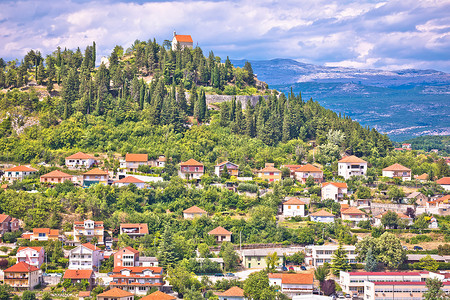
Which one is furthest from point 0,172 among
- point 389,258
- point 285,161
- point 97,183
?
point 389,258

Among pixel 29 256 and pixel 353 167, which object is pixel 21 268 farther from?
pixel 353 167

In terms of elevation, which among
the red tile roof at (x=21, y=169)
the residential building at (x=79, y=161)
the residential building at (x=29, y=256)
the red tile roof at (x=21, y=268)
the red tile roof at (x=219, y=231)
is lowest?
the red tile roof at (x=21, y=268)

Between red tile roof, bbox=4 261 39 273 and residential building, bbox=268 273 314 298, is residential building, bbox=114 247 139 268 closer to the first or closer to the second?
red tile roof, bbox=4 261 39 273

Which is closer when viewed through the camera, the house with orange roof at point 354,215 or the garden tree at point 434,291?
the garden tree at point 434,291

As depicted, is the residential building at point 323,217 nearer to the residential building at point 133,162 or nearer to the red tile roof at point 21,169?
the residential building at point 133,162

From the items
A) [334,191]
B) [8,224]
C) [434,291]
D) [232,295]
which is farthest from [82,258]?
[434,291]

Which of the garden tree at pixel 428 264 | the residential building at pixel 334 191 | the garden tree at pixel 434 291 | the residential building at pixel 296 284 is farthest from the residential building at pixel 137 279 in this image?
the residential building at pixel 334 191
